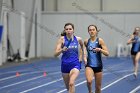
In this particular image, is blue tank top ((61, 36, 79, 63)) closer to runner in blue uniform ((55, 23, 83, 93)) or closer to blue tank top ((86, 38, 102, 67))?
runner in blue uniform ((55, 23, 83, 93))

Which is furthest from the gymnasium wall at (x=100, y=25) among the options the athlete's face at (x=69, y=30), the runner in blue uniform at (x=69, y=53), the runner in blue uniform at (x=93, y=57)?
the athlete's face at (x=69, y=30)

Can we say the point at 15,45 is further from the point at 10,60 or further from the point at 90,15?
the point at 90,15

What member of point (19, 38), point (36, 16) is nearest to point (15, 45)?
point (19, 38)

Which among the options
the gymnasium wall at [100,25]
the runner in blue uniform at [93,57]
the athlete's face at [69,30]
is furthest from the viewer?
the gymnasium wall at [100,25]

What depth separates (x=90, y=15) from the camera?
29047mm

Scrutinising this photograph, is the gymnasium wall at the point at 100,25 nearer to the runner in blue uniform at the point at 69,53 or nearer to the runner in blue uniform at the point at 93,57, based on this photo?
the runner in blue uniform at the point at 93,57

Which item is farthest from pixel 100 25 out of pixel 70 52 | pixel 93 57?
pixel 70 52

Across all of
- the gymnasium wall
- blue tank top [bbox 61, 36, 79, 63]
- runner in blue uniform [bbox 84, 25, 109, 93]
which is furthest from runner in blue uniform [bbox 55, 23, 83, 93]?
the gymnasium wall

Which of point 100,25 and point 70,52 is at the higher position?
point 100,25

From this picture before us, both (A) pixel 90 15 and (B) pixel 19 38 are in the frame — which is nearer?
(B) pixel 19 38

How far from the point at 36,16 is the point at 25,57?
3.83 meters

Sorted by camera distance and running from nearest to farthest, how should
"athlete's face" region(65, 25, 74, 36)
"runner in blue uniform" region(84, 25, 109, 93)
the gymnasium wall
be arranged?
1. "athlete's face" region(65, 25, 74, 36)
2. "runner in blue uniform" region(84, 25, 109, 93)
3. the gymnasium wall

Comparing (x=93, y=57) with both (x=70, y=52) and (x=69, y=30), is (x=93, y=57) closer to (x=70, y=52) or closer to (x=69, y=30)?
(x=70, y=52)

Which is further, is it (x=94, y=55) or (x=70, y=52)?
(x=94, y=55)
